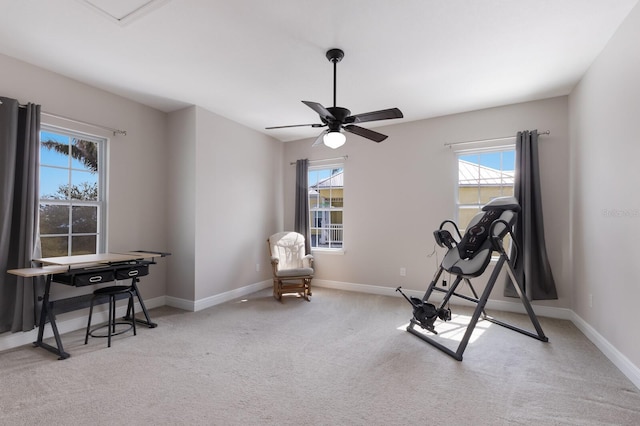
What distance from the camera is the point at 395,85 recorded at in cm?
354

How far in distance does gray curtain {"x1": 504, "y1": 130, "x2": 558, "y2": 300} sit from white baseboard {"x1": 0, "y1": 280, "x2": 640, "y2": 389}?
0.87ft

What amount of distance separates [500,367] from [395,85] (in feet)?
9.83

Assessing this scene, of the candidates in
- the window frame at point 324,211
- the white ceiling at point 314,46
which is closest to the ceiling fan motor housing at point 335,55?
the white ceiling at point 314,46

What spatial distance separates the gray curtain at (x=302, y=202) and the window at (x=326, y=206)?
0.19m

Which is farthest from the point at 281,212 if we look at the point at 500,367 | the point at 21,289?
the point at 500,367

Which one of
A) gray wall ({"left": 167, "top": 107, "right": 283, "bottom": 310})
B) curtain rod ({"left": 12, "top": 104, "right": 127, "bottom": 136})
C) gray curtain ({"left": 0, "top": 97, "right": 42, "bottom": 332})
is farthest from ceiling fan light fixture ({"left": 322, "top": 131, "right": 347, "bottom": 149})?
gray curtain ({"left": 0, "top": 97, "right": 42, "bottom": 332})

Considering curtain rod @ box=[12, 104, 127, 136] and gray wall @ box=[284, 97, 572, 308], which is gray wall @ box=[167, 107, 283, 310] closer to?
curtain rod @ box=[12, 104, 127, 136]

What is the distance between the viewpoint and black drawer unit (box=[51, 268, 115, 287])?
284cm

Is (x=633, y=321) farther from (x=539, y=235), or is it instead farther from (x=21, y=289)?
(x=21, y=289)

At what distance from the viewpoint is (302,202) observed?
560 cm

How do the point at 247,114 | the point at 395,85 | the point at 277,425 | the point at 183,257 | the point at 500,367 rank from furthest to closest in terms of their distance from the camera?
the point at 247,114 < the point at 183,257 < the point at 395,85 < the point at 500,367 < the point at 277,425

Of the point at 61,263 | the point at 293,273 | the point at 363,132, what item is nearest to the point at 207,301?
the point at 293,273

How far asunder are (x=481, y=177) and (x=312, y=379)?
3.63m

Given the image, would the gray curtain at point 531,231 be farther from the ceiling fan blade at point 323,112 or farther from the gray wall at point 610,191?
the ceiling fan blade at point 323,112
